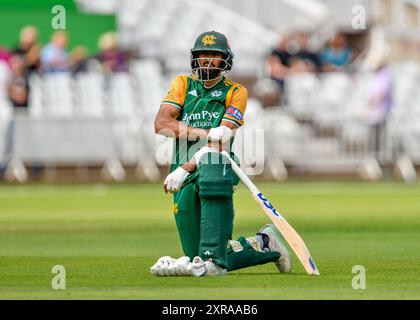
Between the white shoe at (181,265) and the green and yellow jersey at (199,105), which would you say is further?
the green and yellow jersey at (199,105)

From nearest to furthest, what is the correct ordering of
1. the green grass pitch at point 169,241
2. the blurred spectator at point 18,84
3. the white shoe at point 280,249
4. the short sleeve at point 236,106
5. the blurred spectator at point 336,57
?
the green grass pitch at point 169,241 → the short sleeve at point 236,106 → the white shoe at point 280,249 → the blurred spectator at point 18,84 → the blurred spectator at point 336,57

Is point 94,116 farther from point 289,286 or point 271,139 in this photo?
point 289,286

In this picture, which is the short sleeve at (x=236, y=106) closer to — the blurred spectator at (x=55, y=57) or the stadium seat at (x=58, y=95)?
the stadium seat at (x=58, y=95)

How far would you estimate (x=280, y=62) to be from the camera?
2856cm

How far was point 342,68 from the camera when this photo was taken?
1176 inches

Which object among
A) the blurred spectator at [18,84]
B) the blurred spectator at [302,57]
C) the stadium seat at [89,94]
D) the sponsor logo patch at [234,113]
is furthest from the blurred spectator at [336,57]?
the sponsor logo patch at [234,113]

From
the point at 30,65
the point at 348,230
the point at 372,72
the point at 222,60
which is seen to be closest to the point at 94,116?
the point at 30,65

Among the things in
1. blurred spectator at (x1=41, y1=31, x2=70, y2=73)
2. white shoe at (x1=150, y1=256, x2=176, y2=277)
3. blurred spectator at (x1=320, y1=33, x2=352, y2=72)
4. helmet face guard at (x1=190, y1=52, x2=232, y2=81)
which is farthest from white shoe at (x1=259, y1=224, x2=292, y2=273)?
blurred spectator at (x1=320, y1=33, x2=352, y2=72)

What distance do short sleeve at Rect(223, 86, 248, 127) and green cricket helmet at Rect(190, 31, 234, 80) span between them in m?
0.19

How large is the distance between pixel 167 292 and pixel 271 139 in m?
18.7

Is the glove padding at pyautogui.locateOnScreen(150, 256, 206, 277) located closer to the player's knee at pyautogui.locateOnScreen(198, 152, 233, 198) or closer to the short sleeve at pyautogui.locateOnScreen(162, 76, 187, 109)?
the player's knee at pyautogui.locateOnScreen(198, 152, 233, 198)

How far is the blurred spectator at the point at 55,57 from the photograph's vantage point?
28594mm

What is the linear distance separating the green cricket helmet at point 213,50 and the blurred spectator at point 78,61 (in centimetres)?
1908

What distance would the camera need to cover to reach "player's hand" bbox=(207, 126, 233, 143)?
9.71 m
